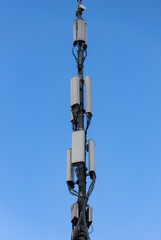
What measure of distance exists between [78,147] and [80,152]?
343 millimetres

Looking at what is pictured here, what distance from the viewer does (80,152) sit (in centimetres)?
2741

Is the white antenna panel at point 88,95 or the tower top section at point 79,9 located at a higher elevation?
the tower top section at point 79,9

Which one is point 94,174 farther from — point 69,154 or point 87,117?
point 87,117

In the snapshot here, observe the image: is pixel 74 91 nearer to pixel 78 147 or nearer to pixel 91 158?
pixel 78 147

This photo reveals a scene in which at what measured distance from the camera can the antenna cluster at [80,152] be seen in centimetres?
2603

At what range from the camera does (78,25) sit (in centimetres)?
3291

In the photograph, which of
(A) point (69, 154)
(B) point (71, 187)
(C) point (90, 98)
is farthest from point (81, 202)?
(C) point (90, 98)

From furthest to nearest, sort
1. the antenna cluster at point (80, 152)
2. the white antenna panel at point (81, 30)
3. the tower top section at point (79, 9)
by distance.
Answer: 1. the tower top section at point (79, 9)
2. the white antenna panel at point (81, 30)
3. the antenna cluster at point (80, 152)

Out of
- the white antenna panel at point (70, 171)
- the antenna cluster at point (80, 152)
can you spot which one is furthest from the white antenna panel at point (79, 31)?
the white antenna panel at point (70, 171)

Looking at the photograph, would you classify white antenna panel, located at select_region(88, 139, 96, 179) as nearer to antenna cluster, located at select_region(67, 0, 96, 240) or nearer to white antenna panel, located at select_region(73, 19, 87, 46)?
antenna cluster, located at select_region(67, 0, 96, 240)

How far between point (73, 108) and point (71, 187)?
17.4ft

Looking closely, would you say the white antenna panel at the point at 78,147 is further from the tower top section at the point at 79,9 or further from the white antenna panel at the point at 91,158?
the tower top section at the point at 79,9

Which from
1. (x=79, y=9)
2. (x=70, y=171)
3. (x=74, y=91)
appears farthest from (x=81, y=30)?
(x=70, y=171)

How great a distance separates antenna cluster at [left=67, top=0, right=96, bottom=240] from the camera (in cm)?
2603
